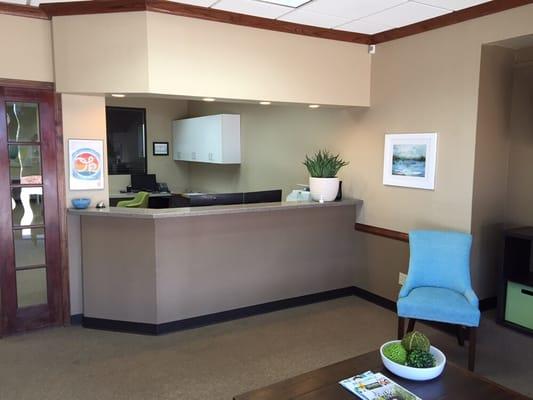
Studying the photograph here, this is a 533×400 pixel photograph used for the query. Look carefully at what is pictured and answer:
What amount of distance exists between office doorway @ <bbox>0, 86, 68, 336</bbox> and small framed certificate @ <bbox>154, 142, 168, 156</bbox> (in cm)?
403

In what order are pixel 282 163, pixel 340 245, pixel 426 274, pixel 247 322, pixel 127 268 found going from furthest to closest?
pixel 282 163 → pixel 340 245 → pixel 247 322 → pixel 127 268 → pixel 426 274

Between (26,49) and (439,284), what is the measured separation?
11.9 ft

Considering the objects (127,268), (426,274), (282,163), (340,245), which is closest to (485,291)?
(426,274)

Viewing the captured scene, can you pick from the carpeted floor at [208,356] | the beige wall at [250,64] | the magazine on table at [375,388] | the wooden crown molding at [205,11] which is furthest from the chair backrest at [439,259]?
the wooden crown molding at [205,11]

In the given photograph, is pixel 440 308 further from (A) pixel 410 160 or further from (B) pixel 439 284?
(A) pixel 410 160

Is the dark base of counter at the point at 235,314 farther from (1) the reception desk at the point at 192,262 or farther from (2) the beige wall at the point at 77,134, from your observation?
(2) the beige wall at the point at 77,134

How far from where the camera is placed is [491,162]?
11.6ft

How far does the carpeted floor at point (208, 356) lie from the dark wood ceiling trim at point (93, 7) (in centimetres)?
250

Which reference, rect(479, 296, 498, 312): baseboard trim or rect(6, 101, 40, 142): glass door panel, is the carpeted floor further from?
rect(6, 101, 40, 142): glass door panel

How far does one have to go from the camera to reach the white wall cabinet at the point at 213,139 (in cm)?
602

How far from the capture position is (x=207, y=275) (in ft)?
12.2

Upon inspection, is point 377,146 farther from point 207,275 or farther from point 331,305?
point 207,275

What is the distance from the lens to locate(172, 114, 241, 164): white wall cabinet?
6016mm

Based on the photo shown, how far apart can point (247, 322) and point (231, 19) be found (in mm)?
2526
